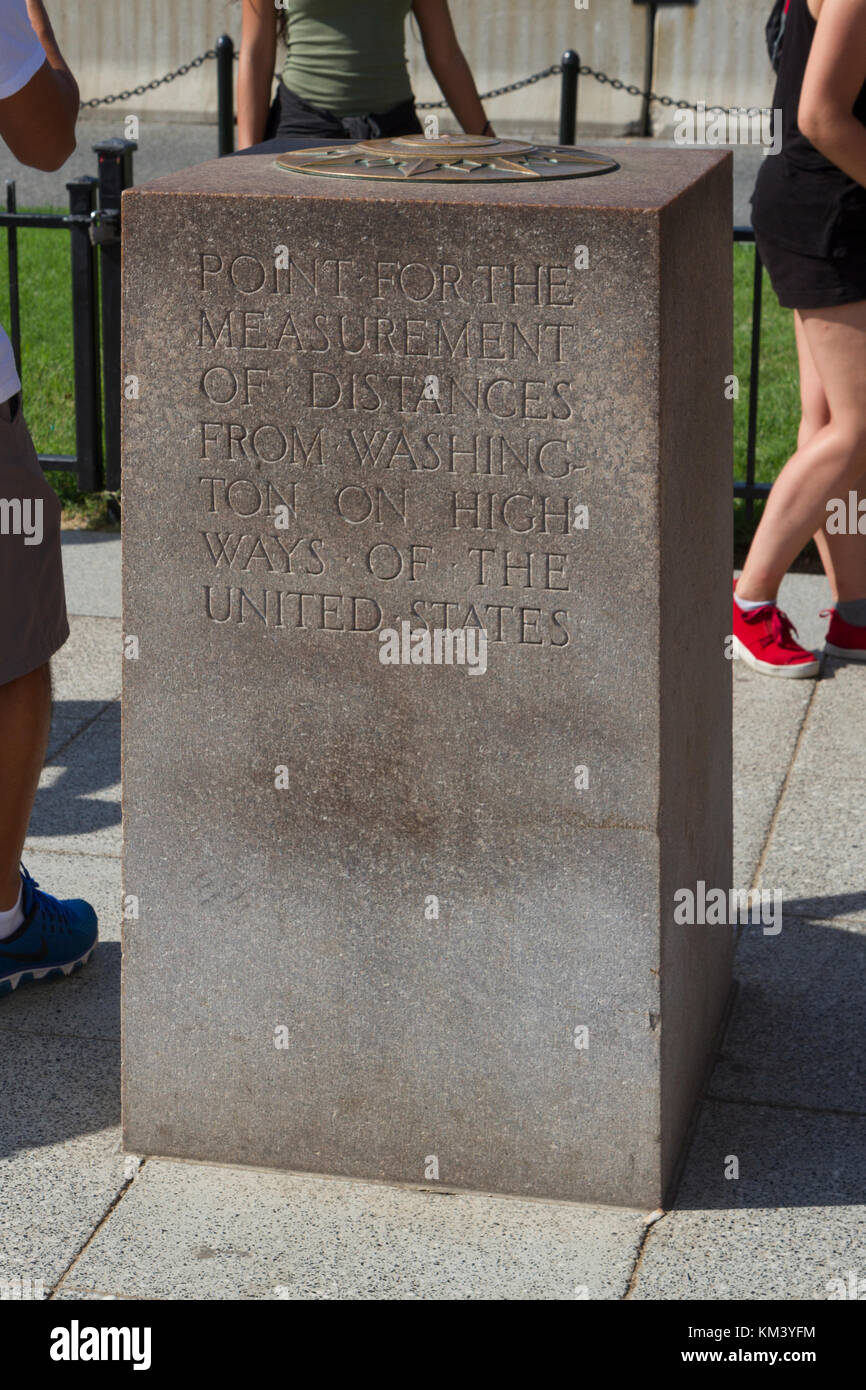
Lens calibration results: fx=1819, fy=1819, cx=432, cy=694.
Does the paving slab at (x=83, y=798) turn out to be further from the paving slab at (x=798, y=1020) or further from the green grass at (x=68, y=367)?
the green grass at (x=68, y=367)

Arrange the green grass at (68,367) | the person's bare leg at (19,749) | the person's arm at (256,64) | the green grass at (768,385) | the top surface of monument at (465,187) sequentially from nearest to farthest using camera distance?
the top surface of monument at (465,187) → the person's bare leg at (19,749) → the person's arm at (256,64) → the green grass at (68,367) → the green grass at (768,385)

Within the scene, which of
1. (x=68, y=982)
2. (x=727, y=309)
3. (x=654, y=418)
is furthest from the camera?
(x=68, y=982)

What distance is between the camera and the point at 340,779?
10.1 ft

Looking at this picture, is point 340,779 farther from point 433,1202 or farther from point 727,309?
point 727,309

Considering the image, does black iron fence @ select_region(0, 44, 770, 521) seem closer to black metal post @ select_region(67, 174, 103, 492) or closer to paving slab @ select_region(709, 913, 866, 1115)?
black metal post @ select_region(67, 174, 103, 492)

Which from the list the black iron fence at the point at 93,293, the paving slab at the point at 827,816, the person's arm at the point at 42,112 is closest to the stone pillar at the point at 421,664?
the person's arm at the point at 42,112

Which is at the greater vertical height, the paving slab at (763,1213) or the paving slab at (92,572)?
the paving slab at (763,1213)

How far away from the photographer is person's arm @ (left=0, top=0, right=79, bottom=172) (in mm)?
3299

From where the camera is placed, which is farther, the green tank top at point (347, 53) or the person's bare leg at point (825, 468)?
the green tank top at point (347, 53)

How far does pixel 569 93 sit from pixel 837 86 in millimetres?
4440

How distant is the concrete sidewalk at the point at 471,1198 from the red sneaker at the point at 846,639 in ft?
4.53

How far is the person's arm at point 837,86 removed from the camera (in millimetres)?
4438
